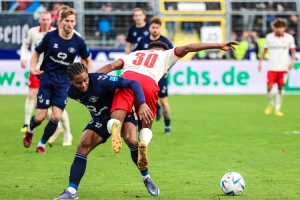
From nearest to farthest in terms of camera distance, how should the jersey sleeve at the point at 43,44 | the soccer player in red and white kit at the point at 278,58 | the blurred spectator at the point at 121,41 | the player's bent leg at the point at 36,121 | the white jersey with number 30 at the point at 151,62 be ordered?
1. the white jersey with number 30 at the point at 151,62
2. the jersey sleeve at the point at 43,44
3. the player's bent leg at the point at 36,121
4. the soccer player in red and white kit at the point at 278,58
5. the blurred spectator at the point at 121,41

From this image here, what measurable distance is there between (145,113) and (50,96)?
4210 millimetres

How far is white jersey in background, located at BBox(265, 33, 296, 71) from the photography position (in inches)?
752

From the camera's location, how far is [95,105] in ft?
26.4

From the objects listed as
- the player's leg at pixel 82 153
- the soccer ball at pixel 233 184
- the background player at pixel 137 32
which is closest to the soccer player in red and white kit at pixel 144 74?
the player's leg at pixel 82 153

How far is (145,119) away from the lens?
769 cm

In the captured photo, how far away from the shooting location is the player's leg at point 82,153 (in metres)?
7.75

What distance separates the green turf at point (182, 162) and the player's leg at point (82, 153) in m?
0.37

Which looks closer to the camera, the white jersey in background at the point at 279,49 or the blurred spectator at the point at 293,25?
the white jersey in background at the point at 279,49

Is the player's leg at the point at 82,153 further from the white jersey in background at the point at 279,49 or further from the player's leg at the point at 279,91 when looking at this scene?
the white jersey in background at the point at 279,49

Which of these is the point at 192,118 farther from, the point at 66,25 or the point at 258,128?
the point at 66,25

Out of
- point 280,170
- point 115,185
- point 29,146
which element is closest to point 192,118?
point 29,146

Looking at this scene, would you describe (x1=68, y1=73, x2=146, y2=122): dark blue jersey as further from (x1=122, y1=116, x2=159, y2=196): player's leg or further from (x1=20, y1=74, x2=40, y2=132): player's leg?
(x1=20, y1=74, x2=40, y2=132): player's leg

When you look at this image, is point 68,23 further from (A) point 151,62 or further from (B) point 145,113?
(B) point 145,113

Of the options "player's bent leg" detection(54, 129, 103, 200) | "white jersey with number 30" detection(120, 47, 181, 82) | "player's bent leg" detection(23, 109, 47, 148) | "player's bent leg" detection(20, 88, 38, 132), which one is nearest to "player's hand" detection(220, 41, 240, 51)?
"white jersey with number 30" detection(120, 47, 181, 82)
